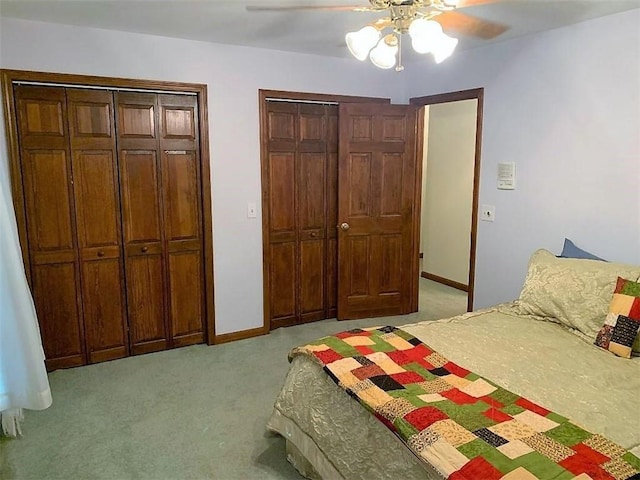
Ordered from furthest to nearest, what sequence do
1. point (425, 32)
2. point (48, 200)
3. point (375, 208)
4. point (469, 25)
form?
1. point (375, 208)
2. point (48, 200)
3. point (469, 25)
4. point (425, 32)

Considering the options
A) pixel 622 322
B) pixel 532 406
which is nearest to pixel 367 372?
pixel 532 406

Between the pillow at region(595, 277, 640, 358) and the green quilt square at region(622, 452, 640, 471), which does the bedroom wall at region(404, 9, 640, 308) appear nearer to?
the pillow at region(595, 277, 640, 358)

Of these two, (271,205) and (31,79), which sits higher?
(31,79)

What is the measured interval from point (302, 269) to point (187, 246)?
108cm

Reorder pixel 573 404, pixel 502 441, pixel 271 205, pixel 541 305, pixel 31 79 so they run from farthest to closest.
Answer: pixel 271 205, pixel 31 79, pixel 541 305, pixel 573 404, pixel 502 441

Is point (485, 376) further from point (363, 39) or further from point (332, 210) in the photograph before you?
point (332, 210)

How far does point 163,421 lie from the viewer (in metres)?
2.72

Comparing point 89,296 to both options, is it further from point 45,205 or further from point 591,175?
point 591,175

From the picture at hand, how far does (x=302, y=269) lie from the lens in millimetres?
4262

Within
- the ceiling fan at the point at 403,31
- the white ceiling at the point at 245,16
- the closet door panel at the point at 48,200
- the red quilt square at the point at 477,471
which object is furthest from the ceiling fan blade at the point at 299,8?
the red quilt square at the point at 477,471

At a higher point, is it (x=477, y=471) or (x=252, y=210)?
(x=252, y=210)

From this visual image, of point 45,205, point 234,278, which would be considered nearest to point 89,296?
point 45,205

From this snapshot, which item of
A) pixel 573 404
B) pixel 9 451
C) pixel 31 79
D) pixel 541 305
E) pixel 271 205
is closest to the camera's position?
pixel 573 404

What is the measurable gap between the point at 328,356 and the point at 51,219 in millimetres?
2267
